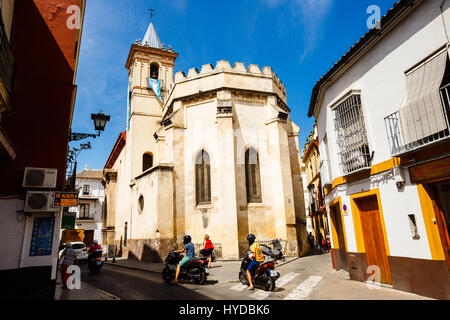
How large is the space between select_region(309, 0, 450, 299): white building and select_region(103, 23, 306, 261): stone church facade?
631cm

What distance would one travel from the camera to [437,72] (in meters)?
5.78

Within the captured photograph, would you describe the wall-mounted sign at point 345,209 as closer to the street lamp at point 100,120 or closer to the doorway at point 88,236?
the street lamp at point 100,120

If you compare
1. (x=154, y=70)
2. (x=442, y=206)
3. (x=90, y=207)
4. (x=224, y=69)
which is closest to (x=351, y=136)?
(x=442, y=206)

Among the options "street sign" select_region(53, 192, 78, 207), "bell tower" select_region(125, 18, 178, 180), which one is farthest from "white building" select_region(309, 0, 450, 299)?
"bell tower" select_region(125, 18, 178, 180)

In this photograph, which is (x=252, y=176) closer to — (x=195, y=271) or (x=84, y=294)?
(x=195, y=271)

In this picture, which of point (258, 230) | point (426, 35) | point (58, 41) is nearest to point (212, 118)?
point (258, 230)

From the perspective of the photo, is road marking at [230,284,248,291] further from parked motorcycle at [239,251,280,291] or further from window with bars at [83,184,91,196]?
window with bars at [83,184,91,196]

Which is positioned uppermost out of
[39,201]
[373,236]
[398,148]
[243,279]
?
[398,148]

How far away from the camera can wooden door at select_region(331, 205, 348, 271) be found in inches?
382

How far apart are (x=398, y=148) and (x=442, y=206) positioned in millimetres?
1484

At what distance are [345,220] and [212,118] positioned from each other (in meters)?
10.00

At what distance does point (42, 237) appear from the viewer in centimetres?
695

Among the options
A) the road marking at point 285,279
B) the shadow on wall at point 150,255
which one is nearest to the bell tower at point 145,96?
the shadow on wall at point 150,255

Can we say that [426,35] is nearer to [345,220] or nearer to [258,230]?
[345,220]
